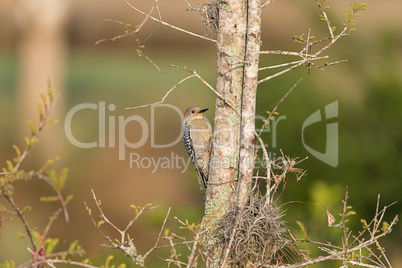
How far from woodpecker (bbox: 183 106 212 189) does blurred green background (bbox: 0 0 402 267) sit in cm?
57

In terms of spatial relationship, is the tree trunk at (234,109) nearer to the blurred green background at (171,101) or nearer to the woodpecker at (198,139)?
the blurred green background at (171,101)

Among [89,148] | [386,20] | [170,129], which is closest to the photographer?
[386,20]

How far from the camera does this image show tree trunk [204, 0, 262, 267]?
2.32 m

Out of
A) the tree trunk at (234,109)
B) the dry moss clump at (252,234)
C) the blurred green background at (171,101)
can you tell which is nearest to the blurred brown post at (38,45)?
the blurred green background at (171,101)

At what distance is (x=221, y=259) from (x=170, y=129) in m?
14.1

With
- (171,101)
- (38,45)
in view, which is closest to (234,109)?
(38,45)

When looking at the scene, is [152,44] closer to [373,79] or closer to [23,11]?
[23,11]

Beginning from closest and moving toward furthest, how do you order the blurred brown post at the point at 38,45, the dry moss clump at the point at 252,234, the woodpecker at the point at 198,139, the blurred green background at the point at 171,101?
the dry moss clump at the point at 252,234
the woodpecker at the point at 198,139
the blurred green background at the point at 171,101
the blurred brown post at the point at 38,45

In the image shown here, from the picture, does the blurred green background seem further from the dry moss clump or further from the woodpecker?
the dry moss clump

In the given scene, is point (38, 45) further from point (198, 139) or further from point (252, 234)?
point (252, 234)

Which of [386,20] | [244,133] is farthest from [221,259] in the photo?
[386,20]

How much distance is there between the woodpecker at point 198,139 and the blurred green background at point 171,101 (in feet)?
1.88

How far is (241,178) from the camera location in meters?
2.36

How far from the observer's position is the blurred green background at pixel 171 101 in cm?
460
